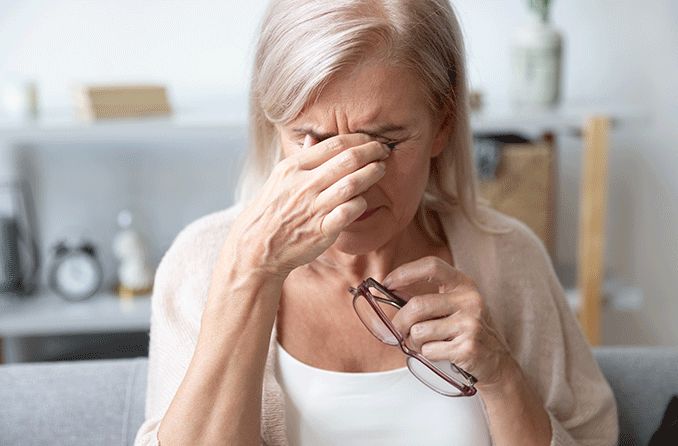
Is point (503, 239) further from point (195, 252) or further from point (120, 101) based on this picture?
point (120, 101)

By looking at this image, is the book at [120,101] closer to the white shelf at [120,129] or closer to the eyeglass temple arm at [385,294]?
the white shelf at [120,129]

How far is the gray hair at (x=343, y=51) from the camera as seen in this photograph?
3.61 feet

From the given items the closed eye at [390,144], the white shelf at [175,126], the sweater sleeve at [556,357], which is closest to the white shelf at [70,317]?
the white shelf at [175,126]

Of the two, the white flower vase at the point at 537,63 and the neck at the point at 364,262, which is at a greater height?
the white flower vase at the point at 537,63

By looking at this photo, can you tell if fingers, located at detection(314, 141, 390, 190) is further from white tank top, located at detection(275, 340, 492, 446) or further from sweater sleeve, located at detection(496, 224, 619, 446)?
sweater sleeve, located at detection(496, 224, 619, 446)

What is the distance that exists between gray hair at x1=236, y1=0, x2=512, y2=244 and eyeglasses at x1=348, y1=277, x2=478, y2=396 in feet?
0.83

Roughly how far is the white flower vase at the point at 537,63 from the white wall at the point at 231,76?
143mm

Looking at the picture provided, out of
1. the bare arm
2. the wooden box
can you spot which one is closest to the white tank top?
the bare arm

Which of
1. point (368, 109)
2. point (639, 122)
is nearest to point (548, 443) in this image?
point (368, 109)

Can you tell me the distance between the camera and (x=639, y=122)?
8.23 feet

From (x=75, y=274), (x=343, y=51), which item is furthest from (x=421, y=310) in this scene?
(x=75, y=274)

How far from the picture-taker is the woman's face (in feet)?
3.59

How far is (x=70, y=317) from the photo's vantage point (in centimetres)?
235

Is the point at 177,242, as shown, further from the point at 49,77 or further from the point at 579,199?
the point at 579,199
